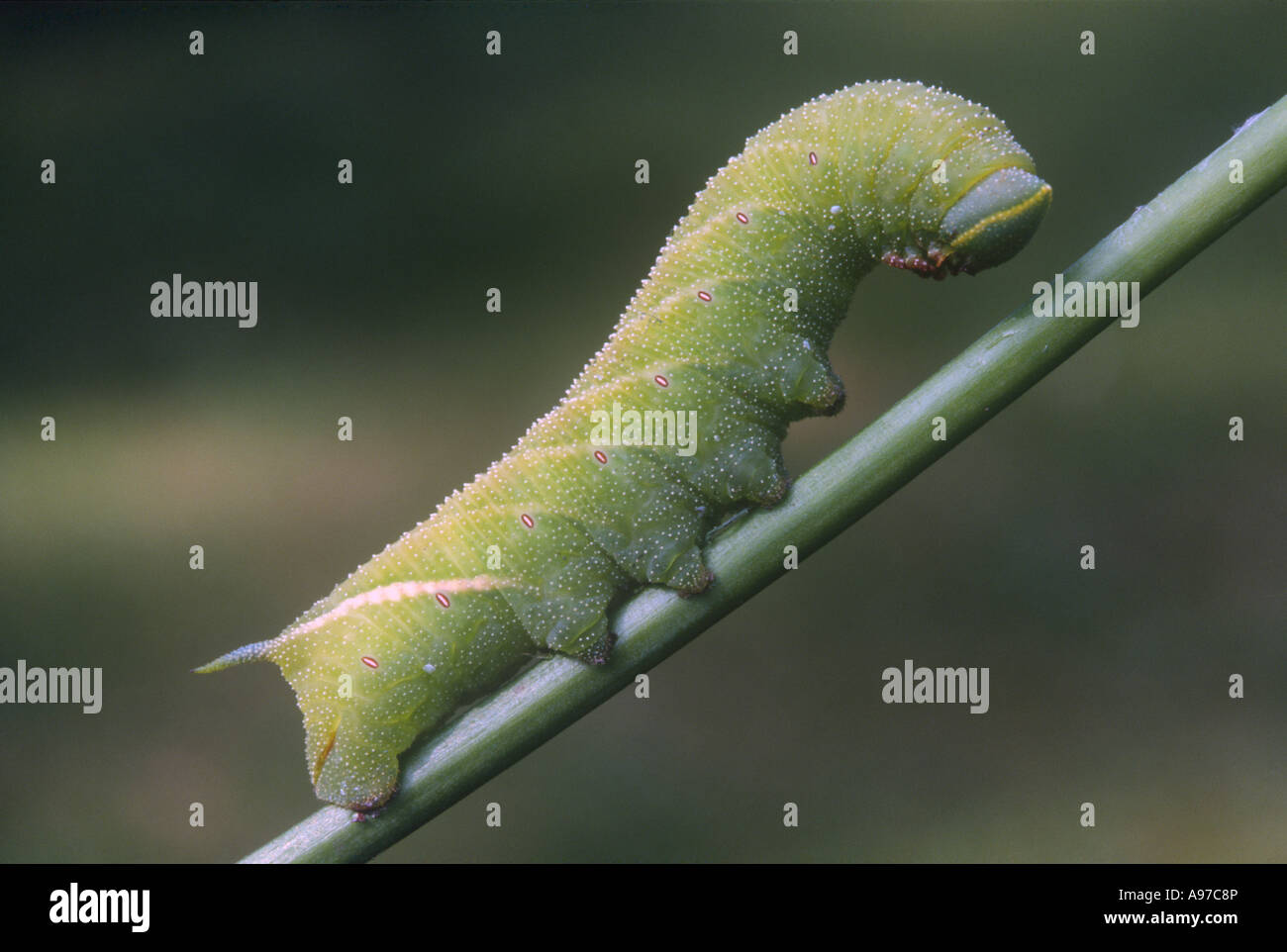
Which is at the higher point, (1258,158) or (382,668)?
(1258,158)

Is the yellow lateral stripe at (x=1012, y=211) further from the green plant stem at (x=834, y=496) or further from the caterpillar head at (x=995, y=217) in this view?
the green plant stem at (x=834, y=496)

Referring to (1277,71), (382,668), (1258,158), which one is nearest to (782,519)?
(1258,158)

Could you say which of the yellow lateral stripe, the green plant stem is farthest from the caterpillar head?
the green plant stem

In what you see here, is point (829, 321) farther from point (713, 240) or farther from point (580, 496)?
point (580, 496)

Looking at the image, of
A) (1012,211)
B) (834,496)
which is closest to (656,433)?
(834,496)

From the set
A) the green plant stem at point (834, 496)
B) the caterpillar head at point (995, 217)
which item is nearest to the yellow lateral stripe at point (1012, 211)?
the caterpillar head at point (995, 217)

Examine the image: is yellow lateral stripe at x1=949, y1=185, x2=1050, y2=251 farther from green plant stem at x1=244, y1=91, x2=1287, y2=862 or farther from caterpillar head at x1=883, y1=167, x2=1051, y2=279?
green plant stem at x1=244, y1=91, x2=1287, y2=862
